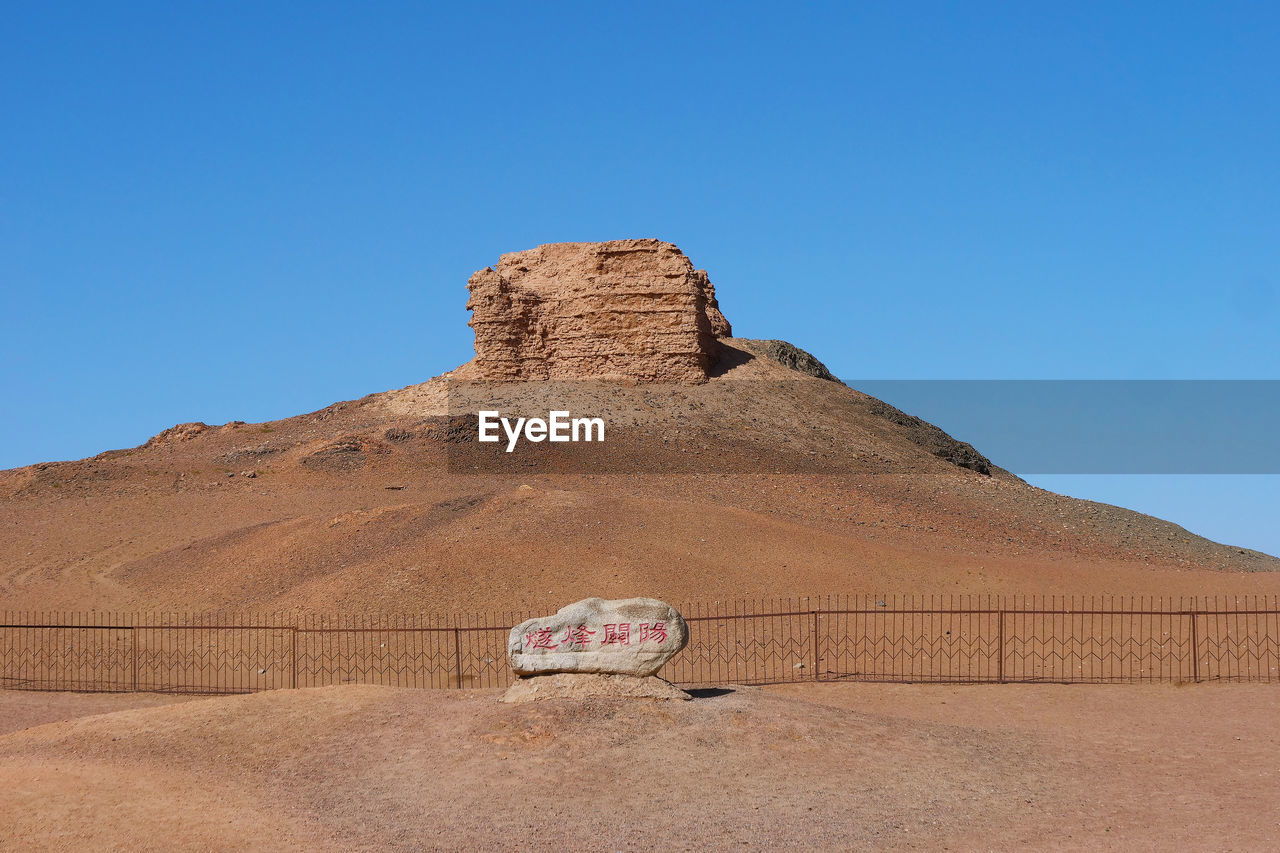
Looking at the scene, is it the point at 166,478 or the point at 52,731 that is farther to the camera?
the point at 166,478

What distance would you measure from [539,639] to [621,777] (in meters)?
3.23

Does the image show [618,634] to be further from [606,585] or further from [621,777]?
[606,585]

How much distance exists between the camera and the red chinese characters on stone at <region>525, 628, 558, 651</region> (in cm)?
1617

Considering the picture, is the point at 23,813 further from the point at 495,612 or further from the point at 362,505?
the point at 362,505

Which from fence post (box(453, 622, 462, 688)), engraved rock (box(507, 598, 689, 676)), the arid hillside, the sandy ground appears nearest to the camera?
the sandy ground

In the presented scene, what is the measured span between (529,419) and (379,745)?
30718 millimetres

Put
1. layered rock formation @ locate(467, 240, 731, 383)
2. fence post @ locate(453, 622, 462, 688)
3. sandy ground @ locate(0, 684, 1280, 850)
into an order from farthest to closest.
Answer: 1. layered rock formation @ locate(467, 240, 731, 383)
2. fence post @ locate(453, 622, 462, 688)
3. sandy ground @ locate(0, 684, 1280, 850)

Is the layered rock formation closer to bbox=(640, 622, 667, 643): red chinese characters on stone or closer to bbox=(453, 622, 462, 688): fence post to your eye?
bbox=(453, 622, 462, 688): fence post

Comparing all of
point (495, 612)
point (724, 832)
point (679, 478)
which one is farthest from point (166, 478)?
point (724, 832)

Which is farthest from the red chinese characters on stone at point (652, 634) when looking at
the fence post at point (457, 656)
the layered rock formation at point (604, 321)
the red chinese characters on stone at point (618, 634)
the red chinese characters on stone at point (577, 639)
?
the layered rock formation at point (604, 321)

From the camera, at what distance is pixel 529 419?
44906 millimetres

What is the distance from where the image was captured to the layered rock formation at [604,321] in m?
50.2

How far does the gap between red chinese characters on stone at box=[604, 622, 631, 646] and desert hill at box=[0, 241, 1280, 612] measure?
349 inches

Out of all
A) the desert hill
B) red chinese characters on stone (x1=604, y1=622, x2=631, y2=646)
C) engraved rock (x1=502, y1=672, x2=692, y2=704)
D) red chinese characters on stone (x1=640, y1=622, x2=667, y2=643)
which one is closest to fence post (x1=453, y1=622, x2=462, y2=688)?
the desert hill
